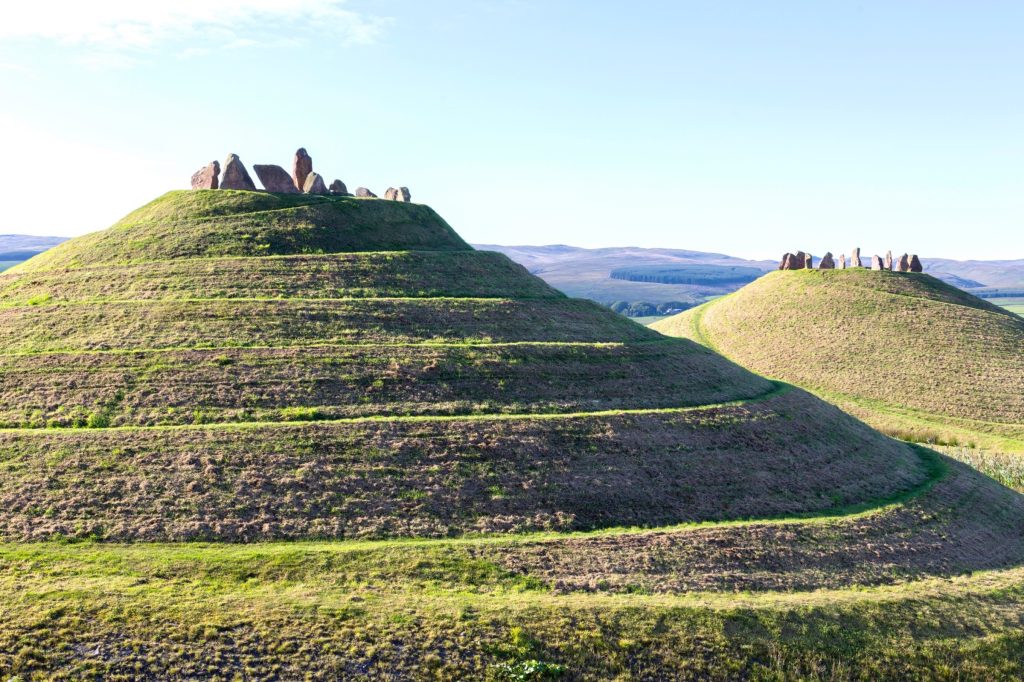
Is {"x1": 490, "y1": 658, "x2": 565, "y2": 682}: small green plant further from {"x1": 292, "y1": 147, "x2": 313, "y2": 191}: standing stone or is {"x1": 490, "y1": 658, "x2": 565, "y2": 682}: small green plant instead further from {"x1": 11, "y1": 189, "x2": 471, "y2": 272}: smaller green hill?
{"x1": 292, "y1": 147, "x2": 313, "y2": 191}: standing stone

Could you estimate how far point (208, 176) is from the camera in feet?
228

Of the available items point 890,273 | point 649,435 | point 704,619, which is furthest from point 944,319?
point 704,619

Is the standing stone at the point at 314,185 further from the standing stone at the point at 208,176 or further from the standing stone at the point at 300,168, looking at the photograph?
the standing stone at the point at 208,176

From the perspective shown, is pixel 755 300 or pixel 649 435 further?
pixel 755 300

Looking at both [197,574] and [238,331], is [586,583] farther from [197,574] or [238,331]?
[238,331]

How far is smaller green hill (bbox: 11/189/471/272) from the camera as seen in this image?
6031 centimetres

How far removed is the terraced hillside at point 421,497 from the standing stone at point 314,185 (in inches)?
342

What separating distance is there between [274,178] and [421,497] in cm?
3783

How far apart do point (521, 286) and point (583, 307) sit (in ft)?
16.2

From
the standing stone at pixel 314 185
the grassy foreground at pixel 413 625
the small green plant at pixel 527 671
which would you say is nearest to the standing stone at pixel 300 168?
the standing stone at pixel 314 185

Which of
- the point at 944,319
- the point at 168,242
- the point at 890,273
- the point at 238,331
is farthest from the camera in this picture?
the point at 890,273

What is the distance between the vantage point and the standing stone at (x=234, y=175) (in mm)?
68438

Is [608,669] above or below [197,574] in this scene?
below

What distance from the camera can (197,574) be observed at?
33.8m
